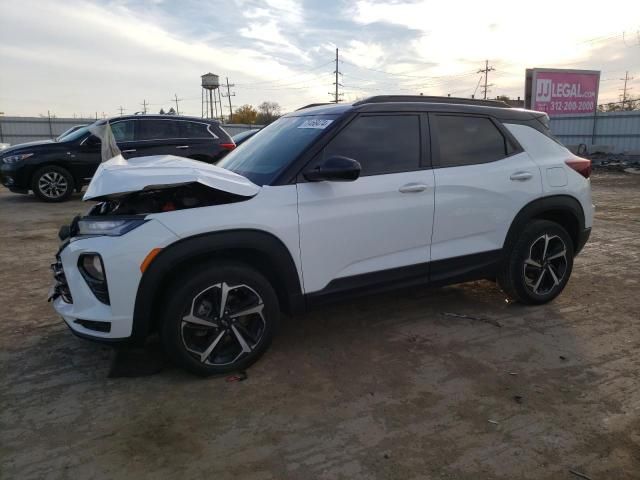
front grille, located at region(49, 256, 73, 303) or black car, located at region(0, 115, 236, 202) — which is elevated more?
black car, located at region(0, 115, 236, 202)

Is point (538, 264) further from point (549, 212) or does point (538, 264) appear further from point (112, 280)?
point (112, 280)

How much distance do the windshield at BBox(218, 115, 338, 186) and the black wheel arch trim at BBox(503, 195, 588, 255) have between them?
1800 millimetres

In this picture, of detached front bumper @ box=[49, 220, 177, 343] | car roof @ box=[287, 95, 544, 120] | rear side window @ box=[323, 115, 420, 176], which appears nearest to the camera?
detached front bumper @ box=[49, 220, 177, 343]

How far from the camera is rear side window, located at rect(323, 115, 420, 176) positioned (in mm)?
3520

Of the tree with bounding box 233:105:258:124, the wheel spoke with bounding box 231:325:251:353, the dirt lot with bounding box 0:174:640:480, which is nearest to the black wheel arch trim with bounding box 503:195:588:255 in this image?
the dirt lot with bounding box 0:174:640:480

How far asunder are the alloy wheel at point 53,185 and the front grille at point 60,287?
8266 millimetres

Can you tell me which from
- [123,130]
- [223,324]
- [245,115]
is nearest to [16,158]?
[123,130]

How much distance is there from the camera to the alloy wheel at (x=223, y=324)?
10.1 feet

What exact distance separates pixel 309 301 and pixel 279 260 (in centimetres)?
39

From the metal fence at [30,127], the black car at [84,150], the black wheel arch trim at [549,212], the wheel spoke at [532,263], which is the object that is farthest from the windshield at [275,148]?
the metal fence at [30,127]

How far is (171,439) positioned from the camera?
2605 mm

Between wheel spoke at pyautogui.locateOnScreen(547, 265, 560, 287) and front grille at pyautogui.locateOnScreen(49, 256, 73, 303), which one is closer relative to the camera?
front grille at pyautogui.locateOnScreen(49, 256, 73, 303)

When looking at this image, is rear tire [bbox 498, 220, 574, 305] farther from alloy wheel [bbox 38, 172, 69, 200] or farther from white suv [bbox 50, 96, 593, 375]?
alloy wheel [bbox 38, 172, 69, 200]

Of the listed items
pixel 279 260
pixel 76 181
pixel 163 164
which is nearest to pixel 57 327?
pixel 163 164
